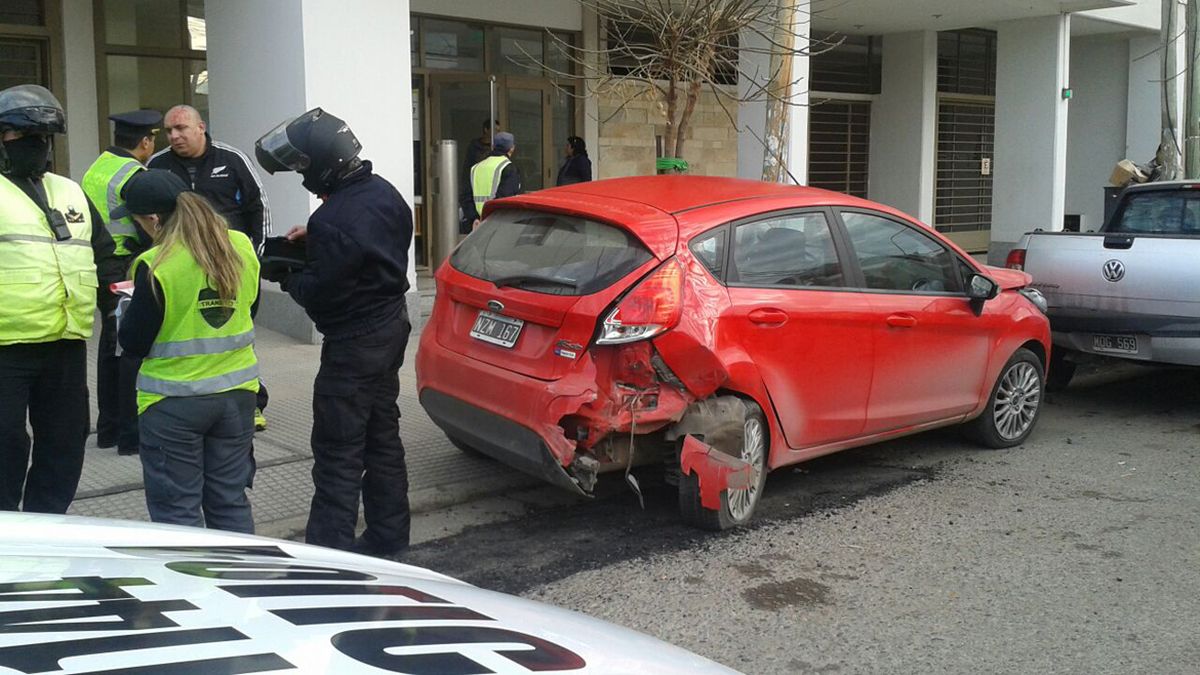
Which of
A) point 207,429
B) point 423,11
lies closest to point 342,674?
point 207,429

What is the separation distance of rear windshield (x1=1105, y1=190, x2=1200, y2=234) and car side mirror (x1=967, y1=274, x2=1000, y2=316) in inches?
106

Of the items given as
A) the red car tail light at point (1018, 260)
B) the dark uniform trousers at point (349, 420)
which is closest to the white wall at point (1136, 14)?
the red car tail light at point (1018, 260)

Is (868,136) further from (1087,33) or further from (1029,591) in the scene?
(1029,591)

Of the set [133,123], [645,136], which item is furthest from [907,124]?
[133,123]

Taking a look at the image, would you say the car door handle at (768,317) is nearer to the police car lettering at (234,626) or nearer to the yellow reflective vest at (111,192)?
the yellow reflective vest at (111,192)

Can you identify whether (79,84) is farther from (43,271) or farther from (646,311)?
(646,311)

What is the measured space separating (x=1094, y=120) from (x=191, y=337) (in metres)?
19.8

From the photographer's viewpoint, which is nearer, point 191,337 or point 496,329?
point 191,337

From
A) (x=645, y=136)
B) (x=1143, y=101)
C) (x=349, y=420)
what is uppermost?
(x=1143, y=101)

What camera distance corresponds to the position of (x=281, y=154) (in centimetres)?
474

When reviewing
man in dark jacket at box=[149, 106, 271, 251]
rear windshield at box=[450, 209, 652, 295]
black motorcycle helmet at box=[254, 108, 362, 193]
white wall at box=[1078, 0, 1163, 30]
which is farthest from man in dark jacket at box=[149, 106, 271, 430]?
white wall at box=[1078, 0, 1163, 30]

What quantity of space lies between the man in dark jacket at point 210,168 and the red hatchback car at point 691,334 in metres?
1.56

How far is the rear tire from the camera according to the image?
5.50 meters

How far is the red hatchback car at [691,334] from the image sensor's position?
5270 millimetres
